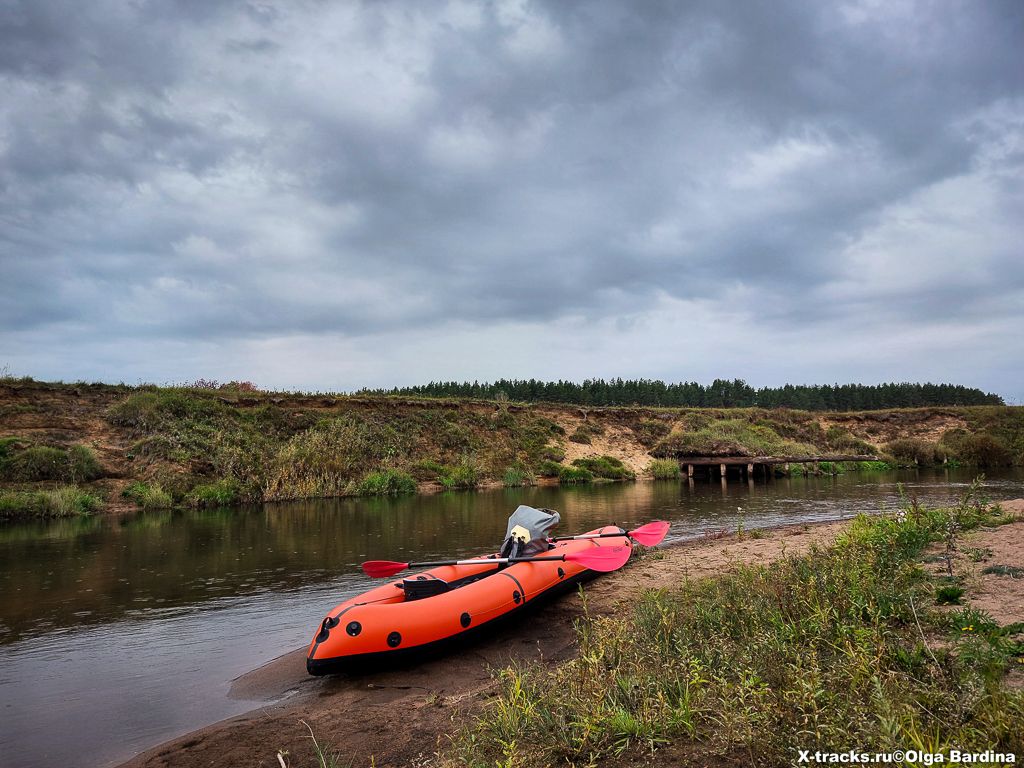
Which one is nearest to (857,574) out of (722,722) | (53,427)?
(722,722)

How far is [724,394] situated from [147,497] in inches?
2759

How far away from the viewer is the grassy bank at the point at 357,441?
22.3 metres

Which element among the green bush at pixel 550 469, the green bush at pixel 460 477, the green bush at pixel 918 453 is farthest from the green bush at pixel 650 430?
the green bush at pixel 918 453

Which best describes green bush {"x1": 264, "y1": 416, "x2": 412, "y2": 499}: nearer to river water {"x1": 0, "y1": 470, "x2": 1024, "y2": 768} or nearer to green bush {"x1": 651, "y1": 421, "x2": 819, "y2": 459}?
river water {"x1": 0, "y1": 470, "x2": 1024, "y2": 768}

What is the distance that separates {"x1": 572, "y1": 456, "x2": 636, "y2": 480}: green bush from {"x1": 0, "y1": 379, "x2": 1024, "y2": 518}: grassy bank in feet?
0.26

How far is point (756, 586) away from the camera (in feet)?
18.6

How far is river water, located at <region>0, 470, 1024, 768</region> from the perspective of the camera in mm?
5441

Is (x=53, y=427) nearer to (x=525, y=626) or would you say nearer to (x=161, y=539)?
(x=161, y=539)

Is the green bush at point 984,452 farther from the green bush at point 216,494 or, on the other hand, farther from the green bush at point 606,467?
the green bush at point 216,494

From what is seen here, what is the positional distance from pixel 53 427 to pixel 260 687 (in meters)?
23.7

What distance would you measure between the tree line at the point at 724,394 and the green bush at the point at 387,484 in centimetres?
3132

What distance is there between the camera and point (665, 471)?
3172 centimetres

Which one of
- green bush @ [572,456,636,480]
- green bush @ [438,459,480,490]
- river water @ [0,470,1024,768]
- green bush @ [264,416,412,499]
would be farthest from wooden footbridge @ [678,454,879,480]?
green bush @ [264,416,412,499]

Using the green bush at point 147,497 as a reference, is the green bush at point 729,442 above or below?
above
